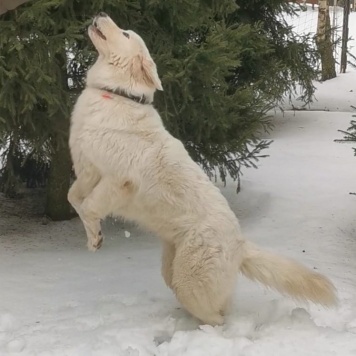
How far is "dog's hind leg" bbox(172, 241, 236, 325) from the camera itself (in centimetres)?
397

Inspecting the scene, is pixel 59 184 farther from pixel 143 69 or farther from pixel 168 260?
pixel 143 69

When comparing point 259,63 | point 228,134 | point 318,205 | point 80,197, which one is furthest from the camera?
point 259,63

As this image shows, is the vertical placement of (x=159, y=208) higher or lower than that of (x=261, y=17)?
lower

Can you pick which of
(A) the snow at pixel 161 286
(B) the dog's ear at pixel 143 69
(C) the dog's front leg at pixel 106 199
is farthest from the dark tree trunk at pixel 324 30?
(C) the dog's front leg at pixel 106 199

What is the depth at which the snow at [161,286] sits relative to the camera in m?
3.86

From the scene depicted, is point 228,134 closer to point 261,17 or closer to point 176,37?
point 176,37

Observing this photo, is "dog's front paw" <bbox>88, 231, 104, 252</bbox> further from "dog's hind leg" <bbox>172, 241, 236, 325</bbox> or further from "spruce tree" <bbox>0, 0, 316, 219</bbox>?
"spruce tree" <bbox>0, 0, 316, 219</bbox>

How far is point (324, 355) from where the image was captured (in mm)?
3697

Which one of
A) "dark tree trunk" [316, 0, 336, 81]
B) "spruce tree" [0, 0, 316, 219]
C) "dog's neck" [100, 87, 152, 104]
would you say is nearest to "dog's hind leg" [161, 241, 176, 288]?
"dog's neck" [100, 87, 152, 104]

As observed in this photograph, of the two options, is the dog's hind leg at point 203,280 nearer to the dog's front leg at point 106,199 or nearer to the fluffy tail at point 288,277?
the fluffy tail at point 288,277

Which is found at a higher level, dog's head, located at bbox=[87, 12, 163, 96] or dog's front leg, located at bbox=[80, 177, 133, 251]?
dog's head, located at bbox=[87, 12, 163, 96]

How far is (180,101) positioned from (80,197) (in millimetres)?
2006

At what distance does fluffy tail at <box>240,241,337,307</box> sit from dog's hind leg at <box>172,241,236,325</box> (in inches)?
7.2

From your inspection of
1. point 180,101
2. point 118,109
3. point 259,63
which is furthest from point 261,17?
point 118,109
